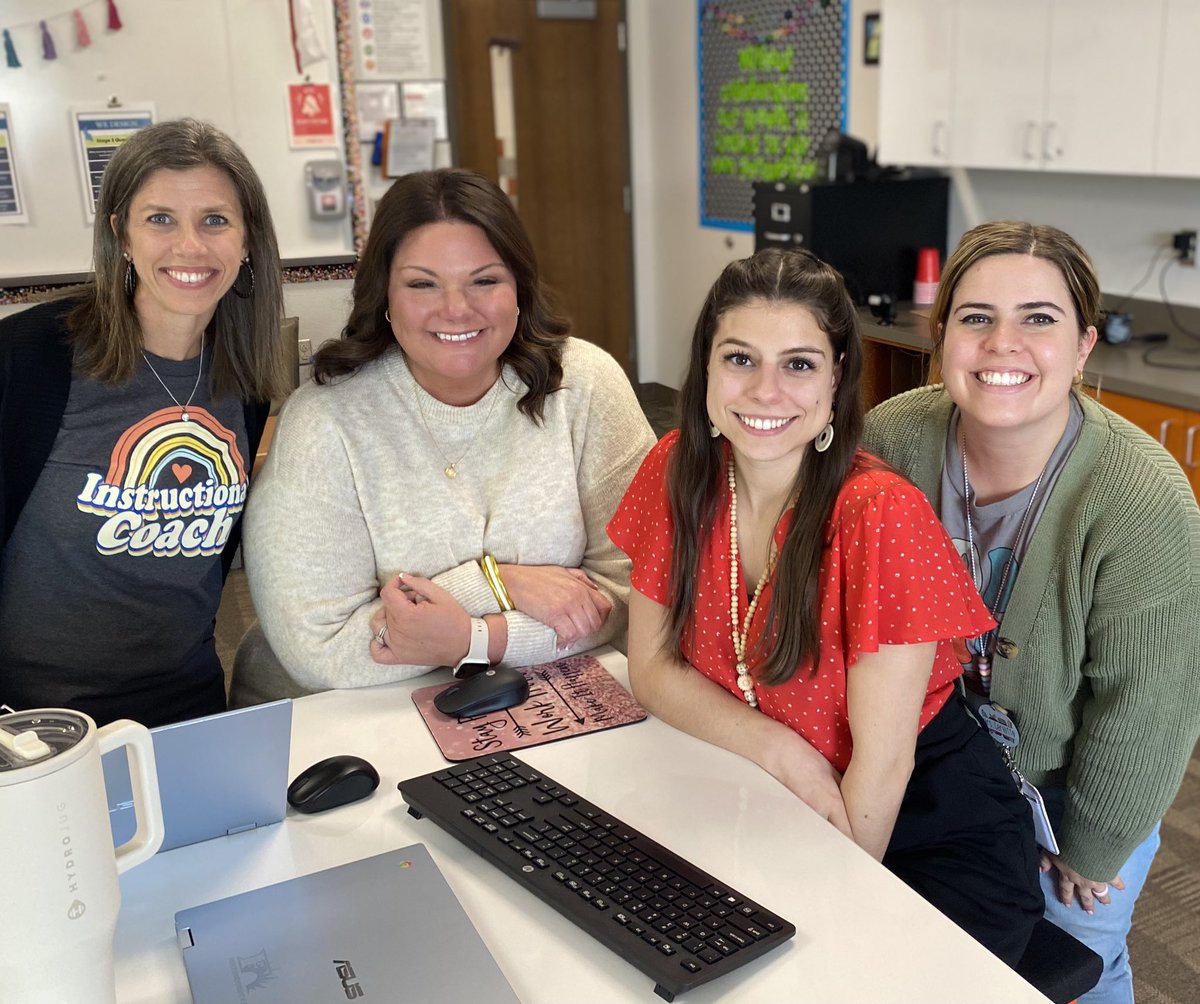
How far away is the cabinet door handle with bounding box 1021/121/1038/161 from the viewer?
3697 mm

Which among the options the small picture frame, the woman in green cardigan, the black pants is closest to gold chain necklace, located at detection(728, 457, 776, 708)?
the black pants

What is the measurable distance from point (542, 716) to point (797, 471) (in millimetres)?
446

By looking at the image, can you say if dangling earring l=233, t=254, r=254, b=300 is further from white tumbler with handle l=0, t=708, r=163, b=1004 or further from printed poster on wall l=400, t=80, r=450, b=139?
printed poster on wall l=400, t=80, r=450, b=139

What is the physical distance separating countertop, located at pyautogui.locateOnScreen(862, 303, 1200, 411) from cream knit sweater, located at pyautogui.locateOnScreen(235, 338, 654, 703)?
58.3 inches

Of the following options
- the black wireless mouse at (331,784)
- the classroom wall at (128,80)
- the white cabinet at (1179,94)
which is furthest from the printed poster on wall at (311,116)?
the black wireless mouse at (331,784)

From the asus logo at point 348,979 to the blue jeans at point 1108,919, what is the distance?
1066 millimetres

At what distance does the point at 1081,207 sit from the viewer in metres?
4.01

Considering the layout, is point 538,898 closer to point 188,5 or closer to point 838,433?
point 838,433

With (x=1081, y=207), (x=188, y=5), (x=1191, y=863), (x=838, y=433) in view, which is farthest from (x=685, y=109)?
(x=838, y=433)

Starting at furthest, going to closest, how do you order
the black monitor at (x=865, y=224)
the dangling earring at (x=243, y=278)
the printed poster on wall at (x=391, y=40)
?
the printed poster on wall at (x=391, y=40) → the black monitor at (x=865, y=224) → the dangling earring at (x=243, y=278)

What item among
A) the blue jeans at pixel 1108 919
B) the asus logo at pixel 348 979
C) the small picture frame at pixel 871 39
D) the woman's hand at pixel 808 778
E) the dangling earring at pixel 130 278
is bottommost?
the blue jeans at pixel 1108 919

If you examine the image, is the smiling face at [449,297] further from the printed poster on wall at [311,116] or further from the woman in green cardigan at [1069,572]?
the printed poster on wall at [311,116]

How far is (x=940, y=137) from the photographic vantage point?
409 centimetres

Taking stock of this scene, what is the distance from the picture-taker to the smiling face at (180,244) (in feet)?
5.46
